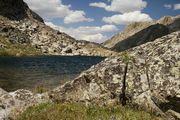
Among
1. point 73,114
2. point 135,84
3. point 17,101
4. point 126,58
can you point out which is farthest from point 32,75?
point 73,114

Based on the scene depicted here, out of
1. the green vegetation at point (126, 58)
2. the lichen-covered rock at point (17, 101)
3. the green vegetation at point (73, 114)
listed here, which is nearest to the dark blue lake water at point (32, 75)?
the lichen-covered rock at point (17, 101)

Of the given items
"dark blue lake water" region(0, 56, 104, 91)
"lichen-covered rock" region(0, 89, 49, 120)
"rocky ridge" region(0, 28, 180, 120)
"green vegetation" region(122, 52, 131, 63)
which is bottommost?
"dark blue lake water" region(0, 56, 104, 91)

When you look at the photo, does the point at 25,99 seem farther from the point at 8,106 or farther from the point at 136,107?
the point at 136,107

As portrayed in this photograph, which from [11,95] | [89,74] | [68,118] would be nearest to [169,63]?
[89,74]

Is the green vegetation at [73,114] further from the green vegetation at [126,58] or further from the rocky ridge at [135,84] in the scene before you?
the green vegetation at [126,58]

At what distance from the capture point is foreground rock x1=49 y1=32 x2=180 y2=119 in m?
16.8

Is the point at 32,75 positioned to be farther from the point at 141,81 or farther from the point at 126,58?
the point at 141,81

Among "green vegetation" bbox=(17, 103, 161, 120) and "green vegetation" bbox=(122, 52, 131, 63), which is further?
"green vegetation" bbox=(122, 52, 131, 63)

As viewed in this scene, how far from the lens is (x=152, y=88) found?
17375 mm

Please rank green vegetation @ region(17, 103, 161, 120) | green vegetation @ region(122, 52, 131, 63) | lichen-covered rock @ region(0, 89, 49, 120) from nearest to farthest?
1. green vegetation @ region(17, 103, 161, 120)
2. lichen-covered rock @ region(0, 89, 49, 120)
3. green vegetation @ region(122, 52, 131, 63)

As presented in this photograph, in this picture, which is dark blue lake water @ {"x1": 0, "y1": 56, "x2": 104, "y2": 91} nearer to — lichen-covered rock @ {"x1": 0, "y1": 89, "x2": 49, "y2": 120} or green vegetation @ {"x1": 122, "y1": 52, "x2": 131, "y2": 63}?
lichen-covered rock @ {"x1": 0, "y1": 89, "x2": 49, "y2": 120}

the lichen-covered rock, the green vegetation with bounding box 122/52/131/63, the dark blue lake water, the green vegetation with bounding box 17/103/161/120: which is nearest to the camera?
the green vegetation with bounding box 17/103/161/120

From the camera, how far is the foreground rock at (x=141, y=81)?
16828 millimetres

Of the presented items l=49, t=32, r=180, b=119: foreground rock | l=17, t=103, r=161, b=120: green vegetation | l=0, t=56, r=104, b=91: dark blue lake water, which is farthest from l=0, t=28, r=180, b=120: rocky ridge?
l=0, t=56, r=104, b=91: dark blue lake water
